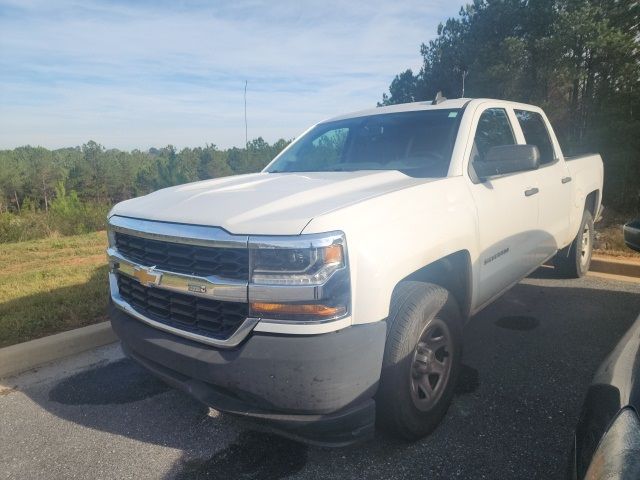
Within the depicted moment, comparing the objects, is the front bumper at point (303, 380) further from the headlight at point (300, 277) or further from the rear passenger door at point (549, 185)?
the rear passenger door at point (549, 185)

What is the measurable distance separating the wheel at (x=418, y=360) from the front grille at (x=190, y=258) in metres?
0.78

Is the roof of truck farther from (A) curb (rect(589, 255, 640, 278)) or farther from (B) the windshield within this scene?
(A) curb (rect(589, 255, 640, 278))

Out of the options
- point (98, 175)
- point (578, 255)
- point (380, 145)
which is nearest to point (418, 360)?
point (380, 145)

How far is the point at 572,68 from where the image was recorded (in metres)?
14.2

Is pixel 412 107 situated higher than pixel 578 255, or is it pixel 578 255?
pixel 412 107

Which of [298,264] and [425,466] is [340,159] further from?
[425,466]

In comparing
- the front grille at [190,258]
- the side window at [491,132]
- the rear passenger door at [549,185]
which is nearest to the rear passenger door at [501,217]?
the side window at [491,132]

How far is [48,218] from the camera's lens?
18297mm

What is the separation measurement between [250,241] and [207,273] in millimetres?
318

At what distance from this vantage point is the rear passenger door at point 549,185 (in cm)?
390

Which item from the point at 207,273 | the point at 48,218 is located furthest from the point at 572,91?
the point at 48,218

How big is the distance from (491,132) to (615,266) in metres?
3.29

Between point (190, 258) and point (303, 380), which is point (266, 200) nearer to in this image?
point (190, 258)

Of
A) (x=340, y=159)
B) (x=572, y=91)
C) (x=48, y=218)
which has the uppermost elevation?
(x=572, y=91)
